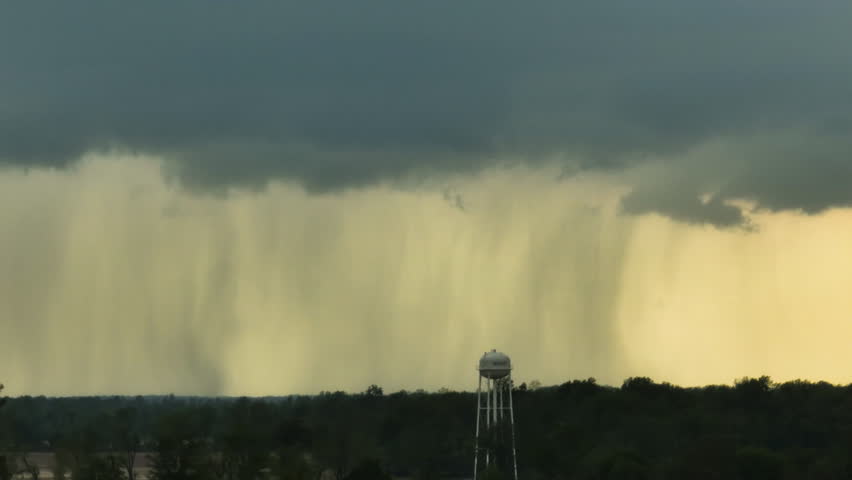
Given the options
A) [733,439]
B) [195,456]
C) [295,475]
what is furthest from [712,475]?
[195,456]

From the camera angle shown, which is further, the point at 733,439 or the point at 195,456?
the point at 733,439

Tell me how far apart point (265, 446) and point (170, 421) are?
36215 millimetres

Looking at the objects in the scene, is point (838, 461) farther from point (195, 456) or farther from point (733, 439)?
point (195, 456)

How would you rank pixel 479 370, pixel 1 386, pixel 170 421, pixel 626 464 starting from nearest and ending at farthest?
pixel 1 386 < pixel 170 421 < pixel 626 464 < pixel 479 370

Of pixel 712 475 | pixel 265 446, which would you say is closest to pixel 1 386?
pixel 265 446

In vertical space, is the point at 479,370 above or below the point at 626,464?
above

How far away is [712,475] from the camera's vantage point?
500ft

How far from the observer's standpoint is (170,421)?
14775 centimetres

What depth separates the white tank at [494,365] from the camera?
586 ft

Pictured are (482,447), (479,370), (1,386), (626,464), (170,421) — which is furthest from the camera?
(482,447)

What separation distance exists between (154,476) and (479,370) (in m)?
54.3

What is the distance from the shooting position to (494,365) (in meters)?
178

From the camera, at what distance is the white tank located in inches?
7028

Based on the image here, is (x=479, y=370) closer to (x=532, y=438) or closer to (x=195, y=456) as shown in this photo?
(x=532, y=438)
